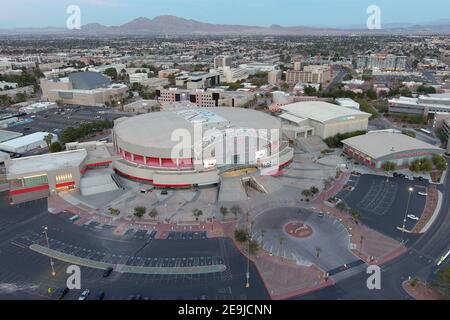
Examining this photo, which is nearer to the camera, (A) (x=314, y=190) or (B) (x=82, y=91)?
(A) (x=314, y=190)

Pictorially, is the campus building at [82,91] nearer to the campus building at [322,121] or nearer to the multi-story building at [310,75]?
the campus building at [322,121]

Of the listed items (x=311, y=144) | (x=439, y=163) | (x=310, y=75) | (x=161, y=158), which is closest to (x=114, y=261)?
(x=161, y=158)

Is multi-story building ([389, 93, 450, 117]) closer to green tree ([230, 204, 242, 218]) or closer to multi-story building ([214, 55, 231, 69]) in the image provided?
green tree ([230, 204, 242, 218])

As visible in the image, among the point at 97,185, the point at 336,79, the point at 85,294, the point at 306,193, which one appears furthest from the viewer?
the point at 336,79

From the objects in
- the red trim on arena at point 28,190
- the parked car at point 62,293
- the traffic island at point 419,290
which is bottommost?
the parked car at point 62,293

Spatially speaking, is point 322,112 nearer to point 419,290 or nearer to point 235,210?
point 235,210

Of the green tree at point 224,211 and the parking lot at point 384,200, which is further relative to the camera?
the green tree at point 224,211

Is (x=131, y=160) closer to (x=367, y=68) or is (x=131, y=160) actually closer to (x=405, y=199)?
(x=405, y=199)

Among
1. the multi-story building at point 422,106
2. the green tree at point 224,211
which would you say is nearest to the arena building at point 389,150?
the green tree at point 224,211
